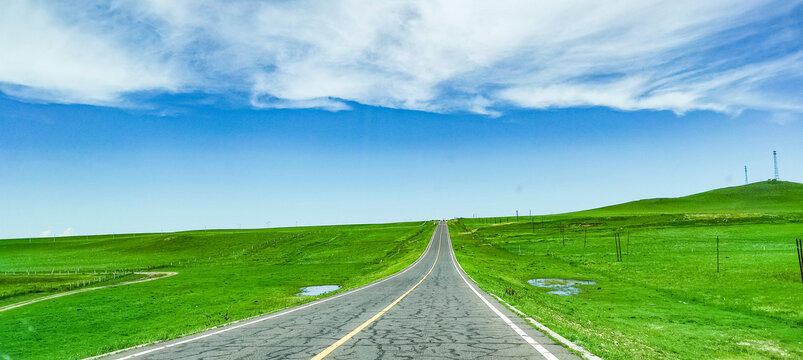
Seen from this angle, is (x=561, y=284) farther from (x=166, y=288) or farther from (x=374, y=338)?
(x=166, y=288)

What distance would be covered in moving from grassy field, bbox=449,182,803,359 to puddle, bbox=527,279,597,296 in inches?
33.0

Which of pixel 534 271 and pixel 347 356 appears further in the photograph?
pixel 534 271

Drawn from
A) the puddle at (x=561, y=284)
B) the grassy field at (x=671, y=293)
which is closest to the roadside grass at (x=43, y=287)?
the grassy field at (x=671, y=293)

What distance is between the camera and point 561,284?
115ft

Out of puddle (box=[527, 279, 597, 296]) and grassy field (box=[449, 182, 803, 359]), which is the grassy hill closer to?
grassy field (box=[449, 182, 803, 359])

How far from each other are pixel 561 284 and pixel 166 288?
148ft

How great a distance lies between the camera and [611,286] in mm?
33844

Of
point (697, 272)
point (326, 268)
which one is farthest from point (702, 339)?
point (326, 268)

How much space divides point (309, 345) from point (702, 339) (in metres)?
18.5

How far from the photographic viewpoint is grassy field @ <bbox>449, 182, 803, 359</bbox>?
15.9 metres

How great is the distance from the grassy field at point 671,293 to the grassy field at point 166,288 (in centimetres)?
1239

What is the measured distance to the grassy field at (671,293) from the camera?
15.9 m

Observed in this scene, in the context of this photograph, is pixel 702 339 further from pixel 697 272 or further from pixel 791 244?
pixel 791 244

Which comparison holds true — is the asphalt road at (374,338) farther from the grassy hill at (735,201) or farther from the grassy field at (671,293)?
the grassy hill at (735,201)
